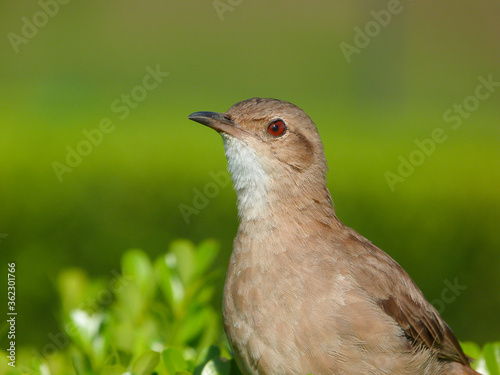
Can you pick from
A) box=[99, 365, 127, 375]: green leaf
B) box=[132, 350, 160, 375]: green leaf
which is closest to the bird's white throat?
box=[132, 350, 160, 375]: green leaf

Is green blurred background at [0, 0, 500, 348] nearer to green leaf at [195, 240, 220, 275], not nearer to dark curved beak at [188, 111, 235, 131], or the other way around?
green leaf at [195, 240, 220, 275]

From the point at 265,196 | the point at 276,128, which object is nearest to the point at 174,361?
the point at 265,196

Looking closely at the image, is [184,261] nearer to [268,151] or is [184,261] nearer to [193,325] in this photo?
[193,325]

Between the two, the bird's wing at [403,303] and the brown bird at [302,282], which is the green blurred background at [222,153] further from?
the bird's wing at [403,303]

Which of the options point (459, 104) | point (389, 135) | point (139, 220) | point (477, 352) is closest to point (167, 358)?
point (477, 352)

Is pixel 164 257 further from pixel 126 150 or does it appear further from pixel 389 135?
pixel 389 135

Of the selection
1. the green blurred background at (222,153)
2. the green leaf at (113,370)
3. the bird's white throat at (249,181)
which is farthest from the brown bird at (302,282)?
the green blurred background at (222,153)
